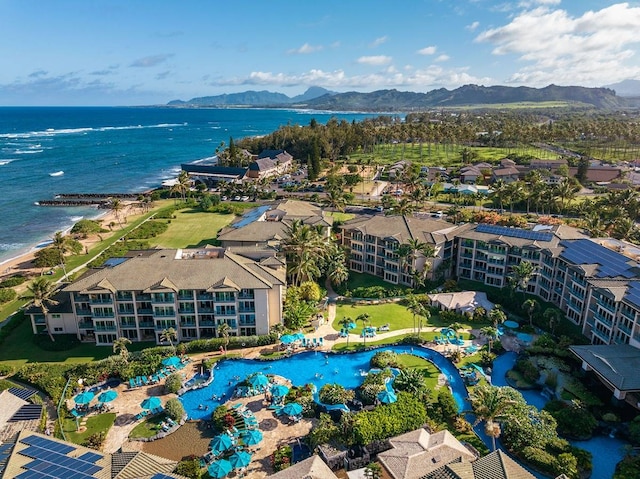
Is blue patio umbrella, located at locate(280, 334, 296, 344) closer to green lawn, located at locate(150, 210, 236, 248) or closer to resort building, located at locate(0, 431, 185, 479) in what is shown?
resort building, located at locate(0, 431, 185, 479)

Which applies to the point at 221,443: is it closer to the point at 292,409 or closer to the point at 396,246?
the point at 292,409

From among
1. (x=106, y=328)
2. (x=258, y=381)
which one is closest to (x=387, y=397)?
(x=258, y=381)

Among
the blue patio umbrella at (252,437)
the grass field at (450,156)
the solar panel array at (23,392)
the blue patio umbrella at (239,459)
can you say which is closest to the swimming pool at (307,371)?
the blue patio umbrella at (252,437)

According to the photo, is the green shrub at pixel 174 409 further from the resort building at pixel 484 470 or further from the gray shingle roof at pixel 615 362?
the gray shingle roof at pixel 615 362

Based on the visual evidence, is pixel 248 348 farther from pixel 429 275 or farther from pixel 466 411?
pixel 429 275

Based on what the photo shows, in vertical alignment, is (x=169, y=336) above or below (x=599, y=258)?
below

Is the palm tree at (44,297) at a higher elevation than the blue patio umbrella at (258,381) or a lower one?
higher

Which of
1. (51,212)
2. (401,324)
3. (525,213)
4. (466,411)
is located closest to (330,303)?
(401,324)
